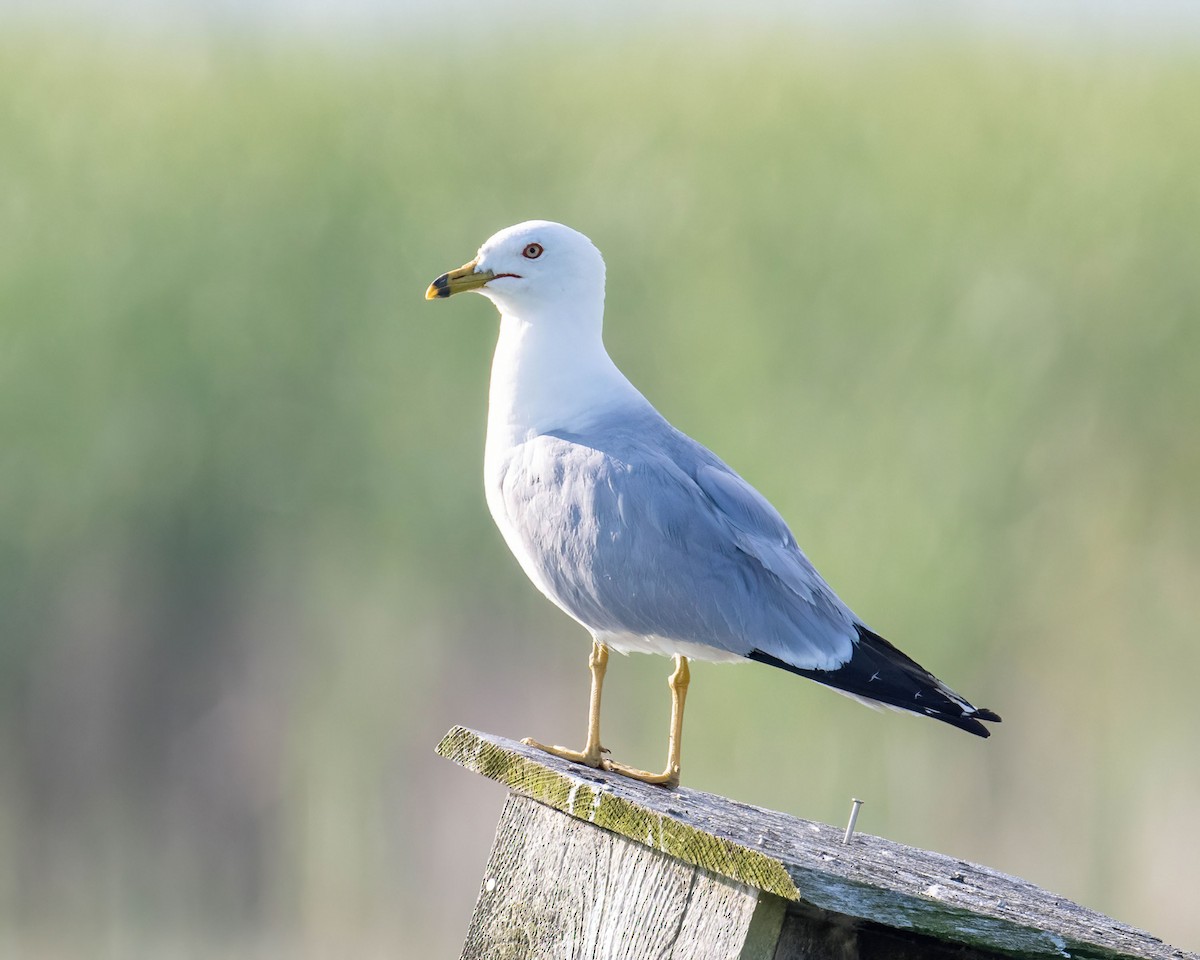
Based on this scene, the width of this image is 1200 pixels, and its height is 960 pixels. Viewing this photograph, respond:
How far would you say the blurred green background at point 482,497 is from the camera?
4594 millimetres

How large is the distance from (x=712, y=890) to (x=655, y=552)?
643 mm

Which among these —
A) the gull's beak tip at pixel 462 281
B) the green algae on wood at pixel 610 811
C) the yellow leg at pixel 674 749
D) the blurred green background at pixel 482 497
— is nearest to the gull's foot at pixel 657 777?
the yellow leg at pixel 674 749

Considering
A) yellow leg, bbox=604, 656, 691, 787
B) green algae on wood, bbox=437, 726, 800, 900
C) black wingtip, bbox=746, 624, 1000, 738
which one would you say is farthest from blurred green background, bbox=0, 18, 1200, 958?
green algae on wood, bbox=437, 726, 800, 900

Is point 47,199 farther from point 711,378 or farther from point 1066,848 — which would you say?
point 1066,848

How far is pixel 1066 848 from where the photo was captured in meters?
4.38

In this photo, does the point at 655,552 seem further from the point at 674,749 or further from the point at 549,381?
the point at 549,381

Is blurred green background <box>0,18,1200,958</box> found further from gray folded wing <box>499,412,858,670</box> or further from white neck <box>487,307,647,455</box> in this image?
gray folded wing <box>499,412,858,670</box>

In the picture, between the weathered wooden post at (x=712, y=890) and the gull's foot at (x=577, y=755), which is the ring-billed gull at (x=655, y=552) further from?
the weathered wooden post at (x=712, y=890)

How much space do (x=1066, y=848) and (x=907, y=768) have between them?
48cm

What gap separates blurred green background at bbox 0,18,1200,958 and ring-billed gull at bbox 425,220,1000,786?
215cm

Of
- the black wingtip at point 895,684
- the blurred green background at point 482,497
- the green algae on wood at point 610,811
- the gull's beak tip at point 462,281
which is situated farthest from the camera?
the blurred green background at point 482,497

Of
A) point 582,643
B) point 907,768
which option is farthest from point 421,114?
point 907,768

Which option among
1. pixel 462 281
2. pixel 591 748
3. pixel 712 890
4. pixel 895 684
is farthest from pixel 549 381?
pixel 712 890

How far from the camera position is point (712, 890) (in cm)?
193
